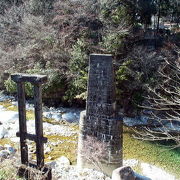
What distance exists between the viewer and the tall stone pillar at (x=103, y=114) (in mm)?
6863

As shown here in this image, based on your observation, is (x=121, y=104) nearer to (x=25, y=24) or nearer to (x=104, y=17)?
(x=104, y=17)

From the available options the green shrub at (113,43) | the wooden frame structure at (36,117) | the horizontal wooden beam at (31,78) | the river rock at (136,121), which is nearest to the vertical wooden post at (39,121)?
the wooden frame structure at (36,117)

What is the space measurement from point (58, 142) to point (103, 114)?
415 cm

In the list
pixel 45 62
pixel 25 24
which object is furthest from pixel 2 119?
pixel 25 24

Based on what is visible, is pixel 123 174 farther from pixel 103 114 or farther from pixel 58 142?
pixel 58 142

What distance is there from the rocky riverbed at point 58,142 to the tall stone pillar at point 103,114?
79 centimetres

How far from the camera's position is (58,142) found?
1041cm

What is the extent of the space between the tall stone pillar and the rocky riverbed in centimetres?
79

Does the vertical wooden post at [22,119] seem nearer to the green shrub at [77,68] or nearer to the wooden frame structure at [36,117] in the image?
the wooden frame structure at [36,117]

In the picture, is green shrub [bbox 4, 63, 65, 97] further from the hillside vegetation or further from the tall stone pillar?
the tall stone pillar

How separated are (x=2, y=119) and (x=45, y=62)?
4630 mm

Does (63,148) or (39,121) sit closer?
(39,121)

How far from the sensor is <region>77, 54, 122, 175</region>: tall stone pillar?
6.86 metres

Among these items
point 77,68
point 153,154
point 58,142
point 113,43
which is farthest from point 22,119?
point 113,43
